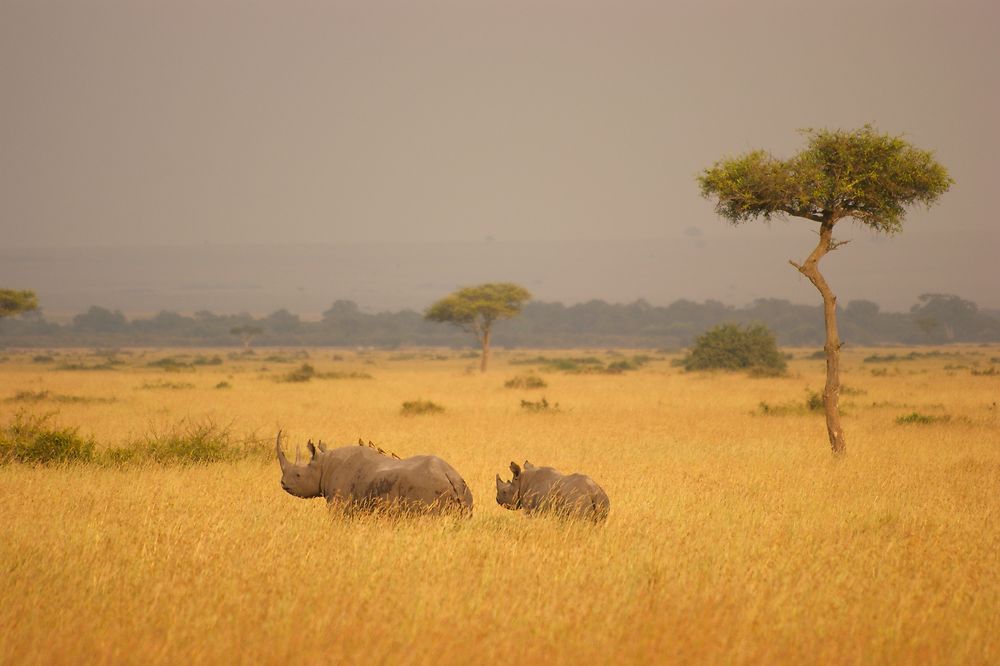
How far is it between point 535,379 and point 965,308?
136 m

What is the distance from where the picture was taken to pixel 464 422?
24953mm

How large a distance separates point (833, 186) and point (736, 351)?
109 ft

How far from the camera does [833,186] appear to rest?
1786 centimetres

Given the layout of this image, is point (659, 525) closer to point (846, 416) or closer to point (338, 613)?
point (338, 613)

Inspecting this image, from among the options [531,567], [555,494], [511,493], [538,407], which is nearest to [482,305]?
[538,407]

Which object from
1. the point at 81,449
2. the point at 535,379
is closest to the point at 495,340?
the point at 535,379

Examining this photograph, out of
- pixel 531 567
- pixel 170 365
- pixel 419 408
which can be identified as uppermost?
pixel 531 567

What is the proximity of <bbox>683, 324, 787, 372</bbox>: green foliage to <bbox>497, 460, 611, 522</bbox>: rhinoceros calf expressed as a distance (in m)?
38.1

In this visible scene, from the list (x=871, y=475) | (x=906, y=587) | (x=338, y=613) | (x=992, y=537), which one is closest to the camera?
(x=338, y=613)

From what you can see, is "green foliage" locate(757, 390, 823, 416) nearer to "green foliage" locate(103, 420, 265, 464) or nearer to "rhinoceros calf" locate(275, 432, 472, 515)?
"green foliage" locate(103, 420, 265, 464)

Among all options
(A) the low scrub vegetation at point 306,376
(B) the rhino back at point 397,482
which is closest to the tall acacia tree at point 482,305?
(A) the low scrub vegetation at point 306,376

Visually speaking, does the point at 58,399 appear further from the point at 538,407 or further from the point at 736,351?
the point at 736,351

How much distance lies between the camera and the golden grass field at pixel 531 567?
627 centimetres

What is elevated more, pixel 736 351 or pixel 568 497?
pixel 736 351
